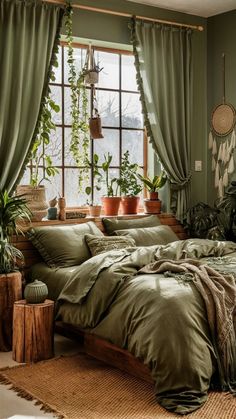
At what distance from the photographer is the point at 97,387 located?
3.61 metres

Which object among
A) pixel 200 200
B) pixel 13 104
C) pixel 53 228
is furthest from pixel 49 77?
pixel 200 200

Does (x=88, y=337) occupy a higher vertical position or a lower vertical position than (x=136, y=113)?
lower

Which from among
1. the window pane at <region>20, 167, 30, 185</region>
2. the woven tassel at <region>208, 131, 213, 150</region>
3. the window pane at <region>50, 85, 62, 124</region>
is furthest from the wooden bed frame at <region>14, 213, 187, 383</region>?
the woven tassel at <region>208, 131, 213, 150</region>

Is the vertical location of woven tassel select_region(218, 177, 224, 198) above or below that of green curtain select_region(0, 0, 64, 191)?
below

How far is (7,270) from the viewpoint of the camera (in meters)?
4.42

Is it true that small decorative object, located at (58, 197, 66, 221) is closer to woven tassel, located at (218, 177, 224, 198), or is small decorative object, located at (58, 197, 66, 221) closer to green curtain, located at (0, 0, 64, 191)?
green curtain, located at (0, 0, 64, 191)

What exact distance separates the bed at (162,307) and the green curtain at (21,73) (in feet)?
2.36

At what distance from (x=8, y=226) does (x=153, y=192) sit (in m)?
1.91

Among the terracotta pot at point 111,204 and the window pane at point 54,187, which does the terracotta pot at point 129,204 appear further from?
the window pane at point 54,187

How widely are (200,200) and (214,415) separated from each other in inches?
136

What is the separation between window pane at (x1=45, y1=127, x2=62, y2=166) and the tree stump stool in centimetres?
151

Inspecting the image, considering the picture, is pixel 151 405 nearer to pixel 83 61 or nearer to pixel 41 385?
pixel 41 385

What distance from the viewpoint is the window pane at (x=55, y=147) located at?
18.3 feet

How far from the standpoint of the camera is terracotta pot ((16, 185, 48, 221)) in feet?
16.6
